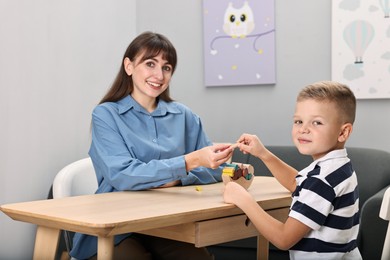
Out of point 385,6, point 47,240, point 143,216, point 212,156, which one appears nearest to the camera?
point 143,216

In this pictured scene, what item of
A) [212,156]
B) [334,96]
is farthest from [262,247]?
[334,96]

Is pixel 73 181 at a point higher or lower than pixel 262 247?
higher

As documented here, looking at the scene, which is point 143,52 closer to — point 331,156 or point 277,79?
point 331,156

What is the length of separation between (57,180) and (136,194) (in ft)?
1.62

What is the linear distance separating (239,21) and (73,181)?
1.78 meters

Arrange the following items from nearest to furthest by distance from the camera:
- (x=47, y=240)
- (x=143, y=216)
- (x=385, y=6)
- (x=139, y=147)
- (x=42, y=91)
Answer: (x=143, y=216)
(x=47, y=240)
(x=139, y=147)
(x=42, y=91)
(x=385, y=6)

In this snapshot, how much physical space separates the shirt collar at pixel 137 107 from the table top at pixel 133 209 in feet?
1.12

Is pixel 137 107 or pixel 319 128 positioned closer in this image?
pixel 319 128

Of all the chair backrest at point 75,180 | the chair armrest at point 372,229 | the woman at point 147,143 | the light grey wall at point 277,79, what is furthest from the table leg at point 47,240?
the light grey wall at point 277,79

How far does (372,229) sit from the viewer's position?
2.87 m

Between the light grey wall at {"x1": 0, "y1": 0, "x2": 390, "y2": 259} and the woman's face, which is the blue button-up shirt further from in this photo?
the light grey wall at {"x1": 0, "y1": 0, "x2": 390, "y2": 259}

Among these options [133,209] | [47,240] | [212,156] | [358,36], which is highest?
[358,36]

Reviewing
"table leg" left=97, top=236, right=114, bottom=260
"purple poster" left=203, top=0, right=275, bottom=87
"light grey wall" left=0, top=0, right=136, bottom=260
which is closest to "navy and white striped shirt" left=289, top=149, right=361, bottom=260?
"table leg" left=97, top=236, right=114, bottom=260

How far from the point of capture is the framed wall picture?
140 inches
